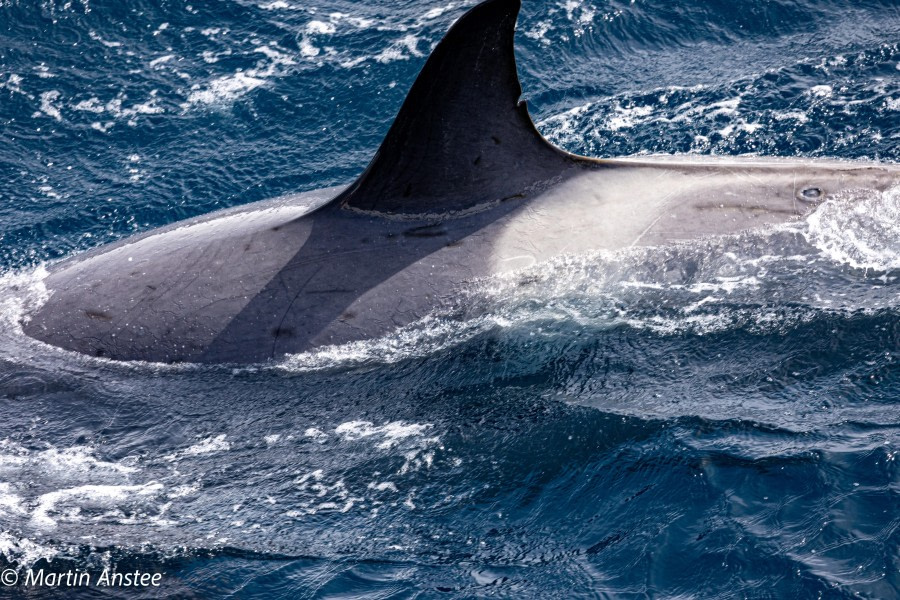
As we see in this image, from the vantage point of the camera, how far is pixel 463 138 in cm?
964

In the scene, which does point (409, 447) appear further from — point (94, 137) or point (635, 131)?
point (94, 137)

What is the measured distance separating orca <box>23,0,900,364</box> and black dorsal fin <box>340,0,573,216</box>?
0.05 feet

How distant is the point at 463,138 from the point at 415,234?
111 cm

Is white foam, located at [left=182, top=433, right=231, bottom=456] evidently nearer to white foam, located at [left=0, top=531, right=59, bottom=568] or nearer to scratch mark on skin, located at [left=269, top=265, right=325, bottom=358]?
scratch mark on skin, located at [left=269, top=265, right=325, bottom=358]

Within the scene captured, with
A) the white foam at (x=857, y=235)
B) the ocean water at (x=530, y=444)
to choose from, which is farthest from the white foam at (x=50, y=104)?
the white foam at (x=857, y=235)

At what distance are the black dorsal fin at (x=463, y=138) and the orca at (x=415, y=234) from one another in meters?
0.02

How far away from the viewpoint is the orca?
32.1ft

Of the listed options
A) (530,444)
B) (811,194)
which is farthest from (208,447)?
(811,194)

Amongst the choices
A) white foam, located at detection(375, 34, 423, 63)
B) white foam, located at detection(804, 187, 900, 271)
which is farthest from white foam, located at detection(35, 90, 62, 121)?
white foam, located at detection(804, 187, 900, 271)

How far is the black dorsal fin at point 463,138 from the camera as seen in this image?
29.9ft

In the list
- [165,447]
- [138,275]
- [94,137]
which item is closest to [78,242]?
[94,137]

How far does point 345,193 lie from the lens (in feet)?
32.8

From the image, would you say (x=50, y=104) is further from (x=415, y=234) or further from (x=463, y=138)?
(x=463, y=138)

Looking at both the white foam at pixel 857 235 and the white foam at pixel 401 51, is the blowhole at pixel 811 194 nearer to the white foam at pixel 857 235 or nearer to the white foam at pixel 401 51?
the white foam at pixel 857 235
